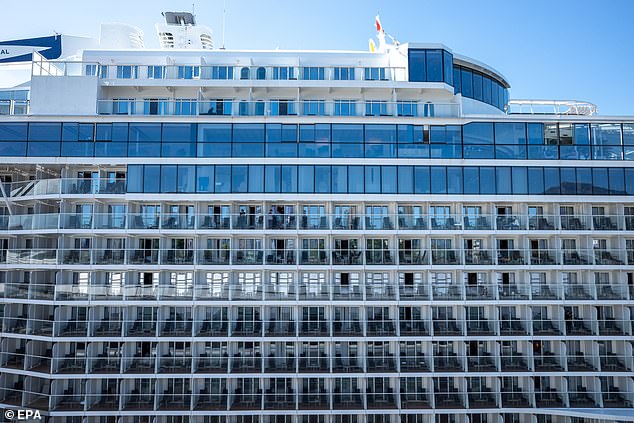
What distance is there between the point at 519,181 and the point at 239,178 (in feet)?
45.5

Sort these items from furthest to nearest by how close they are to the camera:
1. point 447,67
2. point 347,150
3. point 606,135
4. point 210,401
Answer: point 447,67 → point 606,135 → point 347,150 → point 210,401

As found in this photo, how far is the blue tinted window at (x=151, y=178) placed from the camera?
21000mm

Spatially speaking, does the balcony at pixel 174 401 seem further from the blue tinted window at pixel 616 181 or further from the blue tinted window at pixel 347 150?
the blue tinted window at pixel 616 181

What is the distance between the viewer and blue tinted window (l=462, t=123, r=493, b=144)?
2170 centimetres

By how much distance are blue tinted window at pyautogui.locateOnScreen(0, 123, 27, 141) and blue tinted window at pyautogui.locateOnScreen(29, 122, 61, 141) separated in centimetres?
18

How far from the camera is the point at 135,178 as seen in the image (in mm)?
21078

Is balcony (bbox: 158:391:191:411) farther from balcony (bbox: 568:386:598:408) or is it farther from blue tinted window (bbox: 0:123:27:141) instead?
balcony (bbox: 568:386:598:408)

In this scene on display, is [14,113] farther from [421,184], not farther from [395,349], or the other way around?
[395,349]

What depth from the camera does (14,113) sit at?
21938 millimetres

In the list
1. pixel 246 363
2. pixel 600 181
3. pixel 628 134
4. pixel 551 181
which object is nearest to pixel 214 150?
pixel 246 363

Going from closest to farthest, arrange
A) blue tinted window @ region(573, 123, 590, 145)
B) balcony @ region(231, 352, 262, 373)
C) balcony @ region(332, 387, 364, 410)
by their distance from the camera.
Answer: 1. balcony @ region(332, 387, 364, 410)
2. balcony @ region(231, 352, 262, 373)
3. blue tinted window @ region(573, 123, 590, 145)

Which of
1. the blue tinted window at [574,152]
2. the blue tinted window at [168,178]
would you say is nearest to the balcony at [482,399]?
the blue tinted window at [574,152]

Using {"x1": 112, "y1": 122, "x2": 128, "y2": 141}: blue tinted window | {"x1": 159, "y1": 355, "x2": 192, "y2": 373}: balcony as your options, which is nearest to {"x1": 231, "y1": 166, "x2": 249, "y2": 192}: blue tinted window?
{"x1": 112, "y1": 122, "x2": 128, "y2": 141}: blue tinted window

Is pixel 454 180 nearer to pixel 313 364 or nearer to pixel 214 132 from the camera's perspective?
pixel 313 364
